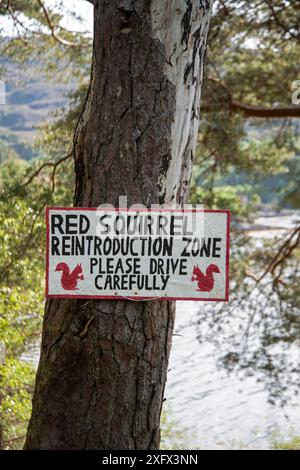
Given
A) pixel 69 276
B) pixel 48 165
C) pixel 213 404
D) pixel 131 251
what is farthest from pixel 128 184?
pixel 213 404

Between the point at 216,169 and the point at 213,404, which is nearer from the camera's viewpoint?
the point at 216,169

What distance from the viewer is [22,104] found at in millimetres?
7633

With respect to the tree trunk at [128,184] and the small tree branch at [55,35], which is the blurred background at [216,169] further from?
the tree trunk at [128,184]

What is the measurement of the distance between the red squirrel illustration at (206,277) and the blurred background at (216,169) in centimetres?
247

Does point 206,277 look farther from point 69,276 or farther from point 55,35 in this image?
point 55,35

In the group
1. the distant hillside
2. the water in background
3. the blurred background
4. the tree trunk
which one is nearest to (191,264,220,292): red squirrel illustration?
the tree trunk

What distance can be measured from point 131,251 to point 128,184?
0.18m

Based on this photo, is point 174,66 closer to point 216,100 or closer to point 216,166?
point 216,100

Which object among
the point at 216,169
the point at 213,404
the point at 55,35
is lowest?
the point at 213,404

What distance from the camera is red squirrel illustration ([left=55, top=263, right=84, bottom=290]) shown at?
77.2 inches

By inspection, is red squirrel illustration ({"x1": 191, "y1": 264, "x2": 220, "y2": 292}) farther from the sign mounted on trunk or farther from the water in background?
the water in background

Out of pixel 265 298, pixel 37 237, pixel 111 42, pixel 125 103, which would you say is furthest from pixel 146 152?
pixel 265 298

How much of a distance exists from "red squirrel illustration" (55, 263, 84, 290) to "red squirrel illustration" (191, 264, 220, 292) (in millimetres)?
305
